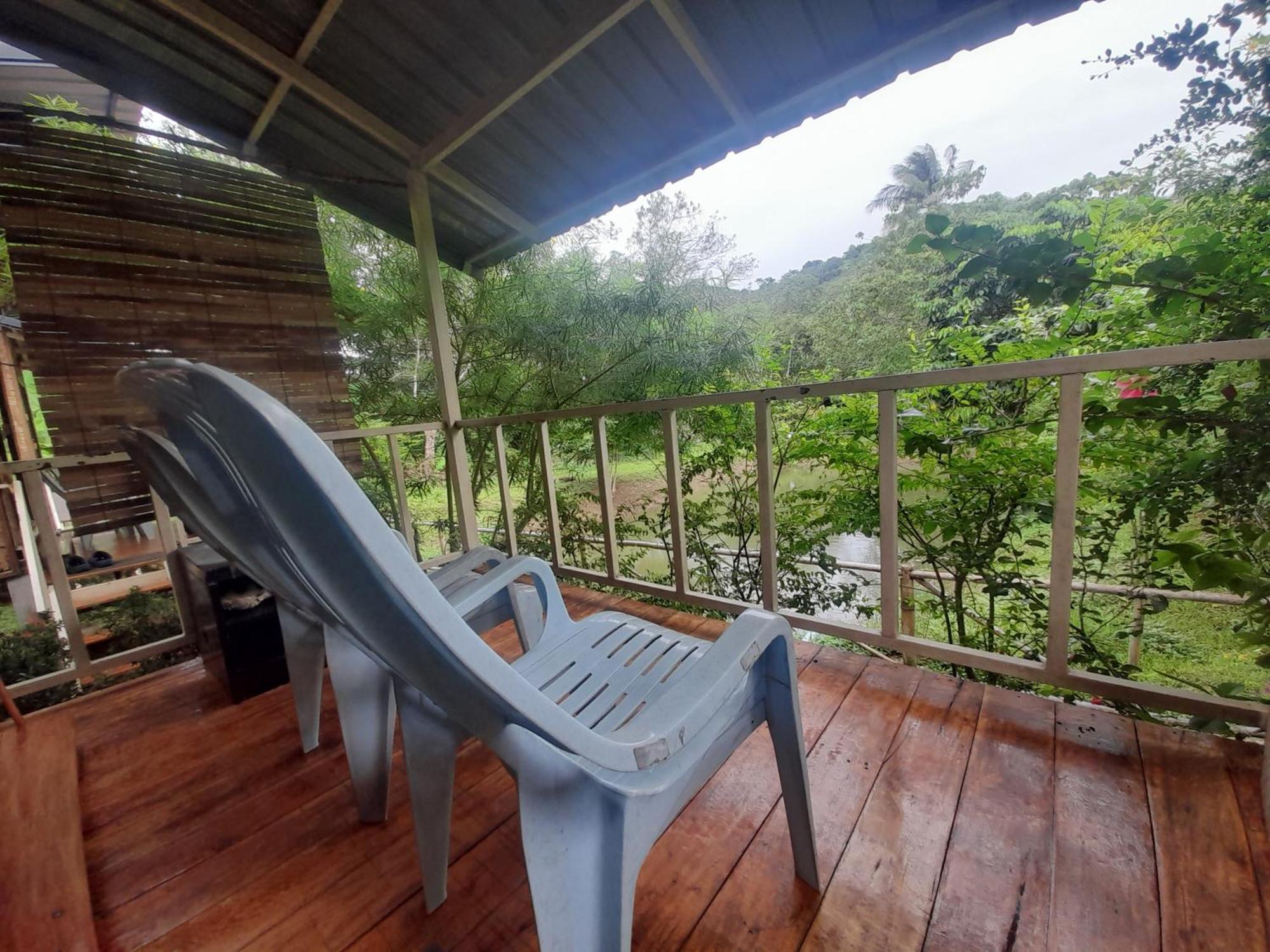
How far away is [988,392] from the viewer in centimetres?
178

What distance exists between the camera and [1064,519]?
1.35 meters

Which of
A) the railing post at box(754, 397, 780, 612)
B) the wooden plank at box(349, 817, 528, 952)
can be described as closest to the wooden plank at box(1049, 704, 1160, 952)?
the railing post at box(754, 397, 780, 612)

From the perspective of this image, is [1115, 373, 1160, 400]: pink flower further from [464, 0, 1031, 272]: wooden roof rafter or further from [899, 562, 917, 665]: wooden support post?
[464, 0, 1031, 272]: wooden roof rafter

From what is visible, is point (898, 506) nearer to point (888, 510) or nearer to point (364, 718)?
point (888, 510)

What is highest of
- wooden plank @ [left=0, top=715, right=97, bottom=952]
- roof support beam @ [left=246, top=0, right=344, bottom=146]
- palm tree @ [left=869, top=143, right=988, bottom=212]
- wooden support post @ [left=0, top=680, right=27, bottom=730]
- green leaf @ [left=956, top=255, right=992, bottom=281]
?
palm tree @ [left=869, top=143, right=988, bottom=212]

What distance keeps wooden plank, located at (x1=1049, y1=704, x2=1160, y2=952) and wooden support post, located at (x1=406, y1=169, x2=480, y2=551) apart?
296 cm

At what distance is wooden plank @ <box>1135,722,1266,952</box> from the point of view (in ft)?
2.71

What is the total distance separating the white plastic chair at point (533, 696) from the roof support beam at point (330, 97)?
2369 mm

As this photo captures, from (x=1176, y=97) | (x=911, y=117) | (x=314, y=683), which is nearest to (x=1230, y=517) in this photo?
(x=1176, y=97)

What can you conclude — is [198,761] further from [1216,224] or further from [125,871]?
[1216,224]

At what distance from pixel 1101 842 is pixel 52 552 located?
3371 mm

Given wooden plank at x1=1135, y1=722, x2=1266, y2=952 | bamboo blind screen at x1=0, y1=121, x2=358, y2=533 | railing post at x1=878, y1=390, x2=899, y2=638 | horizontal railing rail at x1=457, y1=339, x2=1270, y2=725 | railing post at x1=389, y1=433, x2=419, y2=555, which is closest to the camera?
wooden plank at x1=1135, y1=722, x2=1266, y2=952

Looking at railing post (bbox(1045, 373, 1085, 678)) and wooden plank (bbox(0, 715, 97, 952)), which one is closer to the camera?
wooden plank (bbox(0, 715, 97, 952))

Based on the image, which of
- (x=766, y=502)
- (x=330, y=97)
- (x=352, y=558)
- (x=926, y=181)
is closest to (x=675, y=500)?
(x=766, y=502)
